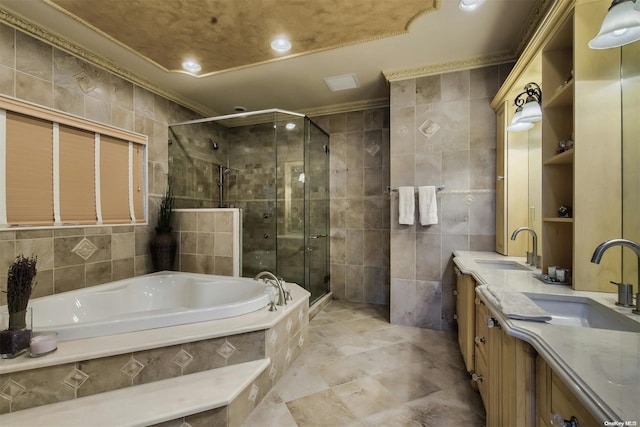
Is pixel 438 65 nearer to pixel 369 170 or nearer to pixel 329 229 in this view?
pixel 369 170

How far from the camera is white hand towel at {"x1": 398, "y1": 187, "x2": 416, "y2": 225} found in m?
2.65

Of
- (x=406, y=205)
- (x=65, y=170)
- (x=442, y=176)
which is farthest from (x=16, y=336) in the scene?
(x=442, y=176)

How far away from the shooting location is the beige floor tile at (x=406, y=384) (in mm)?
1712

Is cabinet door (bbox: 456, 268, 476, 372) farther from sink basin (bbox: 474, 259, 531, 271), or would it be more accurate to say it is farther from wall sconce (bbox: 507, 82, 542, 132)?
wall sconce (bbox: 507, 82, 542, 132)

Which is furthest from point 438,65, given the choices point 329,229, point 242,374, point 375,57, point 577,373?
point 242,374

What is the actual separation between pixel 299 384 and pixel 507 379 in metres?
1.31

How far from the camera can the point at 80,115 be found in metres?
2.23

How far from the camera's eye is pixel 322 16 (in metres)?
1.85

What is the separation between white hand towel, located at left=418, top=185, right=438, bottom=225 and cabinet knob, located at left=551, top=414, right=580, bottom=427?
6.41ft

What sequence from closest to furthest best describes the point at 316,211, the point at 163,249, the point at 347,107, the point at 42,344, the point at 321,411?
the point at 42,344
the point at 321,411
the point at 163,249
the point at 316,211
the point at 347,107

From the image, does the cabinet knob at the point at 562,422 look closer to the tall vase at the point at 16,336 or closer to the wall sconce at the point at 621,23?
the wall sconce at the point at 621,23

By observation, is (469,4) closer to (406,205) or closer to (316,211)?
(406,205)

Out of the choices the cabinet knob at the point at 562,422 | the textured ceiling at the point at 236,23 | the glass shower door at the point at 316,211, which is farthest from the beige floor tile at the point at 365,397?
the textured ceiling at the point at 236,23

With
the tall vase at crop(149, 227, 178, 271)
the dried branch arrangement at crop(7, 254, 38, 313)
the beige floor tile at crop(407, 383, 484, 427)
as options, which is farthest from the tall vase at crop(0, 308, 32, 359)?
the beige floor tile at crop(407, 383, 484, 427)
